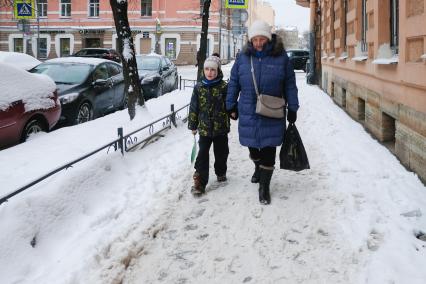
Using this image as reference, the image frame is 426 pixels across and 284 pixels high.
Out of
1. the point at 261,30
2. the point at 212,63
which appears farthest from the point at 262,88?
the point at 212,63

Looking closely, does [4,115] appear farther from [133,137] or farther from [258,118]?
[258,118]

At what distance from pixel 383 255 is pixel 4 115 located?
510 centimetres

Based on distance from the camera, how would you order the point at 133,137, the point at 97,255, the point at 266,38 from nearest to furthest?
1. the point at 97,255
2. the point at 266,38
3. the point at 133,137

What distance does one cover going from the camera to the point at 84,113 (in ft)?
32.0

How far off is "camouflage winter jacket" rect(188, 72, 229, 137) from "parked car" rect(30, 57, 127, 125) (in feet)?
15.5

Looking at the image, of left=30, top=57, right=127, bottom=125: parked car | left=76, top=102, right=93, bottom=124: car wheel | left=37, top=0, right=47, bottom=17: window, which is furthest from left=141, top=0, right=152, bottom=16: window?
left=76, top=102, right=93, bottom=124: car wheel

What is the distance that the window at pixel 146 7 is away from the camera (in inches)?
1678

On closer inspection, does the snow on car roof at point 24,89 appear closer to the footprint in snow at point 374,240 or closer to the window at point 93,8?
the footprint in snow at point 374,240

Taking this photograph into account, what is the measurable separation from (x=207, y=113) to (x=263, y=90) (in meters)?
0.75

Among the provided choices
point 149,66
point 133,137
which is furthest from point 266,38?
point 149,66

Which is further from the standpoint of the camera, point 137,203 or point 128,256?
point 137,203

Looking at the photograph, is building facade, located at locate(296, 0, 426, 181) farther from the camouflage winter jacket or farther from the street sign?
the street sign

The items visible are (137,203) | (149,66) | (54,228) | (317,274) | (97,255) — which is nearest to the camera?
(317,274)

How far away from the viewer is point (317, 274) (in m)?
3.45
